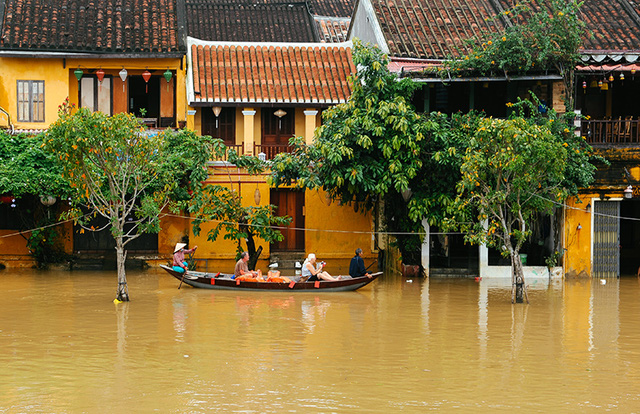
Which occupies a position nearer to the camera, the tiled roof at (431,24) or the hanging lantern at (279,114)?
the tiled roof at (431,24)

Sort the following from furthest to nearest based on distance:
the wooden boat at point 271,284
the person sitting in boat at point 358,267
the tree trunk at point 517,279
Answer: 1. the person sitting in boat at point 358,267
2. the wooden boat at point 271,284
3. the tree trunk at point 517,279

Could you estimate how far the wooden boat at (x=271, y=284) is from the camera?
18792mm

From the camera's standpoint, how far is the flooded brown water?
10.6 m

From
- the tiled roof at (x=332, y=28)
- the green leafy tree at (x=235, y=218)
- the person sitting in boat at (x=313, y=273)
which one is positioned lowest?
the person sitting in boat at (x=313, y=273)

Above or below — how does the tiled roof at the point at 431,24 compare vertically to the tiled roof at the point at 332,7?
below

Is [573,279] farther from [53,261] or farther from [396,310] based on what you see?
[53,261]

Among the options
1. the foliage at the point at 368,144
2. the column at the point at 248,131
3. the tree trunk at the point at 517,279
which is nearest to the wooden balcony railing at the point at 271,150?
the column at the point at 248,131

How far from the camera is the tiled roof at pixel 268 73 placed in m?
24.2

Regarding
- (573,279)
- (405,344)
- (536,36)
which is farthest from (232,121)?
(405,344)

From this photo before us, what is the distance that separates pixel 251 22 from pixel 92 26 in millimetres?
8407

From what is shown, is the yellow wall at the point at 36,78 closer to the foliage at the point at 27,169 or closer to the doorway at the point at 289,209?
the foliage at the point at 27,169

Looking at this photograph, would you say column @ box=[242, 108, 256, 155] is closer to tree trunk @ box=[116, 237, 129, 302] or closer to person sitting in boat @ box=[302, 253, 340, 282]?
person sitting in boat @ box=[302, 253, 340, 282]

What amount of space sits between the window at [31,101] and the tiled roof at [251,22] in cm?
790

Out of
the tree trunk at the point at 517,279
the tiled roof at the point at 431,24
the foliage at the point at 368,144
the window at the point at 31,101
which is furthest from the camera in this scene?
the window at the point at 31,101
